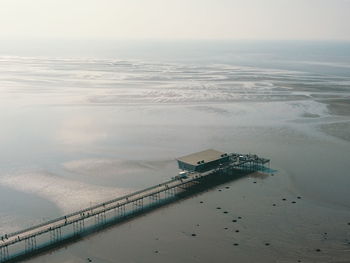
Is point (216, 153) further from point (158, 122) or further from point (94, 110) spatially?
point (94, 110)

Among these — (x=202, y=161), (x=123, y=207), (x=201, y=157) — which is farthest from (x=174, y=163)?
(x=123, y=207)

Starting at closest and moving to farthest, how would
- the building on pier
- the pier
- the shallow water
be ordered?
1. the pier
2. the shallow water
3. the building on pier

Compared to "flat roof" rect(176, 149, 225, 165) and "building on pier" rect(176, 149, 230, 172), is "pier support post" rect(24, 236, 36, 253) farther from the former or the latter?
"flat roof" rect(176, 149, 225, 165)

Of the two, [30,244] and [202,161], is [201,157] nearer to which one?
[202,161]

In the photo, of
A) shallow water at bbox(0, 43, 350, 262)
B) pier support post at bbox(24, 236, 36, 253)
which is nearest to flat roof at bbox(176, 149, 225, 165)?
shallow water at bbox(0, 43, 350, 262)

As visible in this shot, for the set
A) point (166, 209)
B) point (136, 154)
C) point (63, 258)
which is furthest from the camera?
point (136, 154)

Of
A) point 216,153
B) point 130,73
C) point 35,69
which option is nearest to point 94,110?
point 216,153
